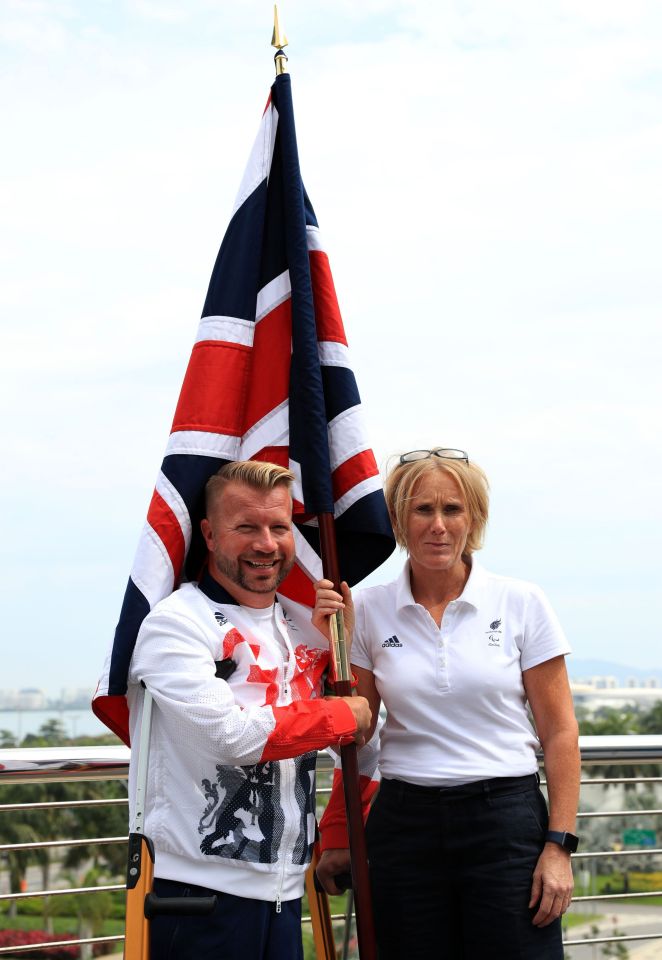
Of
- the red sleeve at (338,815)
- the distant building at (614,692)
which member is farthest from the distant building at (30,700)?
the red sleeve at (338,815)

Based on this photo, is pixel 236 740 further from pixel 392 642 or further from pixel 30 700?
pixel 30 700

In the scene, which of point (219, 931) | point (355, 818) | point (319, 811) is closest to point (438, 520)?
point (355, 818)

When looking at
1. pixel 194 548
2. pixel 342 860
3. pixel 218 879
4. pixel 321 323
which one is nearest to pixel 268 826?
pixel 218 879

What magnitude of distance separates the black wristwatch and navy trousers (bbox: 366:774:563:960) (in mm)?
39

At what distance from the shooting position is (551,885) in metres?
2.34

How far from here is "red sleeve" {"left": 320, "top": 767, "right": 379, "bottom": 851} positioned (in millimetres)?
2648

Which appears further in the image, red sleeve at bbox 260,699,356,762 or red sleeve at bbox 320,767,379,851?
red sleeve at bbox 320,767,379,851

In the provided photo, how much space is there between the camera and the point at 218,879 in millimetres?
2186

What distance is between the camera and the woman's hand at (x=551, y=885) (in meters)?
2.34

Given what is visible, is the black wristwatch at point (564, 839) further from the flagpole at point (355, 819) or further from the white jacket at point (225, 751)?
the white jacket at point (225, 751)

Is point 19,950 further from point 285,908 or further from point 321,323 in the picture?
point 321,323

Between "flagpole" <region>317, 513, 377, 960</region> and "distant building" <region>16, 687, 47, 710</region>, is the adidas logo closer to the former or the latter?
"flagpole" <region>317, 513, 377, 960</region>

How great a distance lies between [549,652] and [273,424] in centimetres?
89

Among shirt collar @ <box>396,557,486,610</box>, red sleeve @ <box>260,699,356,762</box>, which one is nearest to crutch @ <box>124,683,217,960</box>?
red sleeve @ <box>260,699,356,762</box>
